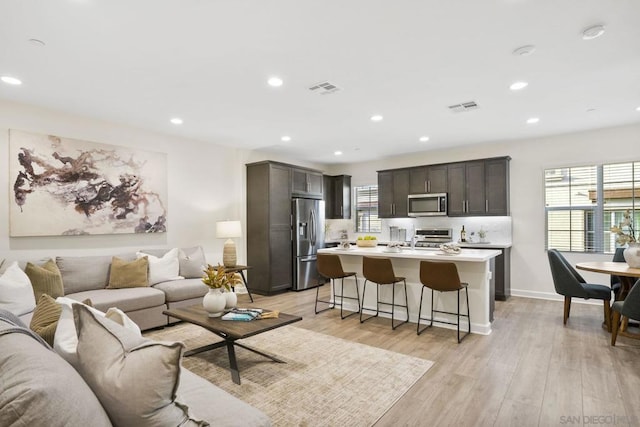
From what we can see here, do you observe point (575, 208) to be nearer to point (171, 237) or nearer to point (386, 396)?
point (386, 396)

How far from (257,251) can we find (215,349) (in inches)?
110

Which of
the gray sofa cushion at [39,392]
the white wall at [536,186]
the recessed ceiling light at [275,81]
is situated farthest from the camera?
the white wall at [536,186]

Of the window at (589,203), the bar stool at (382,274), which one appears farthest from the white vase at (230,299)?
the window at (589,203)

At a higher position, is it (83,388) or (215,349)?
(83,388)

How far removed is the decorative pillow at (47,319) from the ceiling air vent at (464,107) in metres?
4.24

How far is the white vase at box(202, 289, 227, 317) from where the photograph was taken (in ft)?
10.1

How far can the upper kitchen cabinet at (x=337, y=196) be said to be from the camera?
8.14 metres

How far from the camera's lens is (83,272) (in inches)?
161

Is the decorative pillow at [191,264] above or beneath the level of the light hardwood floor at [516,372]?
above

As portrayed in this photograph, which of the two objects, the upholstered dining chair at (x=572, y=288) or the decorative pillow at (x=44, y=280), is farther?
the upholstered dining chair at (x=572, y=288)

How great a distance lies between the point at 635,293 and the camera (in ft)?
10.7

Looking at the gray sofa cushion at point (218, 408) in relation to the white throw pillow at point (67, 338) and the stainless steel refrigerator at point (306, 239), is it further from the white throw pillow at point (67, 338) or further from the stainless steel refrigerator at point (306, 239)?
the stainless steel refrigerator at point (306, 239)

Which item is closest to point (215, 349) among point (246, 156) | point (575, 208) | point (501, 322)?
point (501, 322)

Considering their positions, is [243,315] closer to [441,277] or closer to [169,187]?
[441,277]
